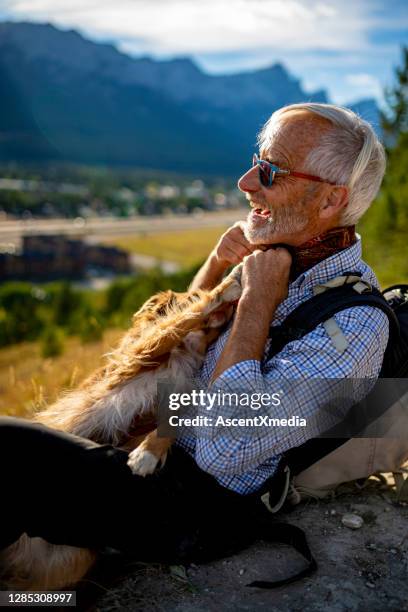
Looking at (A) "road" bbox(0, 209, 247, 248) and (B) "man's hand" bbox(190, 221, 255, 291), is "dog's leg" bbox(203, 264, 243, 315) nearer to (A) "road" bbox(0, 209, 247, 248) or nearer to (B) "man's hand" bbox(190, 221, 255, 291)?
(B) "man's hand" bbox(190, 221, 255, 291)

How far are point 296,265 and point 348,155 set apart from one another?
24.3 inches

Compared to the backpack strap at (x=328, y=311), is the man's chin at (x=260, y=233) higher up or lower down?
higher up

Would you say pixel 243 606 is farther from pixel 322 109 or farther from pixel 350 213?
pixel 322 109

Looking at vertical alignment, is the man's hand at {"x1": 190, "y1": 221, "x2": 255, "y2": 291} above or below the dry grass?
above

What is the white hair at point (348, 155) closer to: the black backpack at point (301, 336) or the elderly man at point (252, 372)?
the elderly man at point (252, 372)

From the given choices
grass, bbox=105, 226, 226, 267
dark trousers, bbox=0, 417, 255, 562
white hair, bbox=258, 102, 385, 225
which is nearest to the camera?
dark trousers, bbox=0, 417, 255, 562

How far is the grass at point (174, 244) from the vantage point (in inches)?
3132

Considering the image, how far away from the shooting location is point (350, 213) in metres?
3.01

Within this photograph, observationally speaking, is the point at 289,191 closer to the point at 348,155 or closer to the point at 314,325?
the point at 348,155

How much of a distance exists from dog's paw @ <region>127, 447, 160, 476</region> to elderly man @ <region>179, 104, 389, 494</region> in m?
0.23

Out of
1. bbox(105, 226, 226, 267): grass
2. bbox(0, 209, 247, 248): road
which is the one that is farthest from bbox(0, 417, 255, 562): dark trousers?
bbox(0, 209, 247, 248): road

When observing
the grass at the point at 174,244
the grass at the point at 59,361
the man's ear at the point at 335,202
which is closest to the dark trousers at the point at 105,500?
the man's ear at the point at 335,202

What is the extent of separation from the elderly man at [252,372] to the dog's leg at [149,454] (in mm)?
46

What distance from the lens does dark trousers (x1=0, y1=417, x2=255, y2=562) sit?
2492 mm
